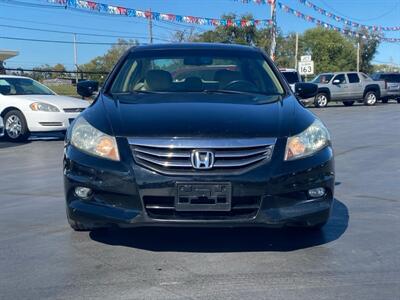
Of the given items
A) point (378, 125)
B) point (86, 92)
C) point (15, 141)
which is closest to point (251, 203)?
point (86, 92)

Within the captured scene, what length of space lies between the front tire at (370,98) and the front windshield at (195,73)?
26174 mm

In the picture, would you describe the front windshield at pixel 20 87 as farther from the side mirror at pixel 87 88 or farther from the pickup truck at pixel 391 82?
the pickup truck at pixel 391 82

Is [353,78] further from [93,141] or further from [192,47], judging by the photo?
[93,141]

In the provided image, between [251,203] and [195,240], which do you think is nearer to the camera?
[251,203]

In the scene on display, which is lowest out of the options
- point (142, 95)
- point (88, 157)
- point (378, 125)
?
point (378, 125)

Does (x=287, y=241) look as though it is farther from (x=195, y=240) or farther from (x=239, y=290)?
(x=239, y=290)

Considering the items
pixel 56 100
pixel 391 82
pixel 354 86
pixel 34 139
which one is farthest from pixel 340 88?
pixel 56 100

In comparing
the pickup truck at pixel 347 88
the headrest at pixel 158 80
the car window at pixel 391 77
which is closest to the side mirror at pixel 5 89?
the headrest at pixel 158 80

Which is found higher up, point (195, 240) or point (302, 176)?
point (302, 176)

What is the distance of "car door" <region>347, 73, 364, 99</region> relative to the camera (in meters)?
30.2

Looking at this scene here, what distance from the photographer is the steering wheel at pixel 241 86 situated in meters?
5.46

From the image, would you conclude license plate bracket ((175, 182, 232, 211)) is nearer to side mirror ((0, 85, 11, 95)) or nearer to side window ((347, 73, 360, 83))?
side mirror ((0, 85, 11, 95))

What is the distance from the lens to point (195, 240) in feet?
15.8

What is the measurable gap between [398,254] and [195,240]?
1.58 metres
